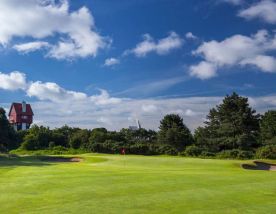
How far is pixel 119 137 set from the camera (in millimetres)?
84438

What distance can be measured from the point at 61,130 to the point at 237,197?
83329 millimetres

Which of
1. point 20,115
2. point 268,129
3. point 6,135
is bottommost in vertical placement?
point 6,135

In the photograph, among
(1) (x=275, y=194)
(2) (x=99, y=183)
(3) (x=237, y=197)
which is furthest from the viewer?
(2) (x=99, y=183)

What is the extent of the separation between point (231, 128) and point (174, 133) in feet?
36.7

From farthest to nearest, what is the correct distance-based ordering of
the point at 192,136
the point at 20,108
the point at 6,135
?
the point at 20,108 → the point at 192,136 → the point at 6,135

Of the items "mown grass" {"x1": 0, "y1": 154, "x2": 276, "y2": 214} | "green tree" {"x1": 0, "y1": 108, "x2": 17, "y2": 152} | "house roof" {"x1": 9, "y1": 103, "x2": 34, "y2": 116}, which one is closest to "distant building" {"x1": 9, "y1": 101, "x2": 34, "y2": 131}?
"house roof" {"x1": 9, "y1": 103, "x2": 34, "y2": 116}

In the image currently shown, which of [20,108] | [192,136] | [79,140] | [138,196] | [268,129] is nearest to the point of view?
[138,196]

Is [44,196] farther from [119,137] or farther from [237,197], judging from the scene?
[119,137]

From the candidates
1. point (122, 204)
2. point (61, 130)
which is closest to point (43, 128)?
point (61, 130)

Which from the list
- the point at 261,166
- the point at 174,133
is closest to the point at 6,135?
the point at 174,133

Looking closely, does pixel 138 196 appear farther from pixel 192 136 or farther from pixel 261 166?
pixel 192 136

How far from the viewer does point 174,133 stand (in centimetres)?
8094

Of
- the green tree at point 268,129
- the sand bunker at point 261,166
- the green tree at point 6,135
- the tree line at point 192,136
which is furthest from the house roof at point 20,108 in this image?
the sand bunker at point 261,166

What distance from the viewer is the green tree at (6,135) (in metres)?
79.0
